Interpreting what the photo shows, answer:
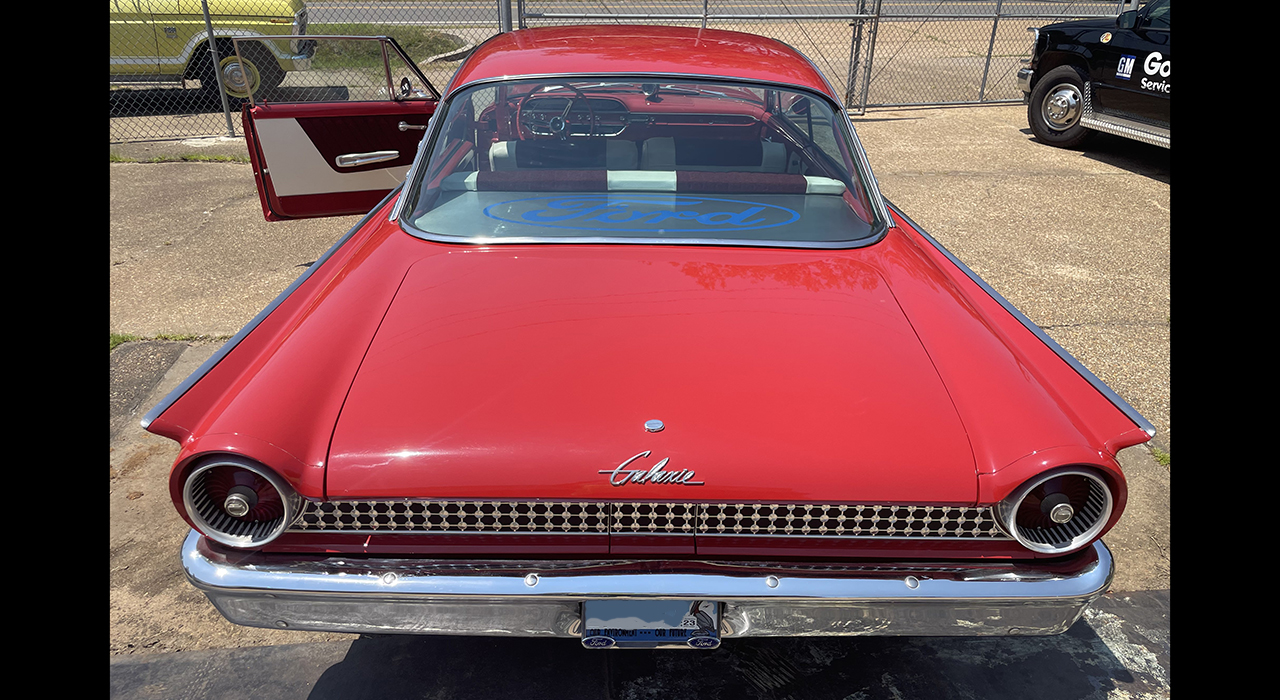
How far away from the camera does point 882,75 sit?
12148 millimetres

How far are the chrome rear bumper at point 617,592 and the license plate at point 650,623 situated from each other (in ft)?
0.10

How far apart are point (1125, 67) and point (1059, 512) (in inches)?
279

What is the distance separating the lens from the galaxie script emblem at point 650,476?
5.76ft

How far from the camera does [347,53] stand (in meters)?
11.8

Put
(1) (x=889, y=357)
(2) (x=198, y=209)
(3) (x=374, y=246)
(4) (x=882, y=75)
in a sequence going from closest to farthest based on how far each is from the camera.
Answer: (1) (x=889, y=357) < (3) (x=374, y=246) < (2) (x=198, y=209) < (4) (x=882, y=75)

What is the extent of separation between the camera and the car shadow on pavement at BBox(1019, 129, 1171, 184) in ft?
25.0

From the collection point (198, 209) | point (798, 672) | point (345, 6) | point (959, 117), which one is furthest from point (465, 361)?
point (345, 6)

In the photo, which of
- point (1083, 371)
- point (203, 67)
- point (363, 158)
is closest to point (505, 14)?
point (203, 67)

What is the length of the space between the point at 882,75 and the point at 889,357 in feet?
37.0

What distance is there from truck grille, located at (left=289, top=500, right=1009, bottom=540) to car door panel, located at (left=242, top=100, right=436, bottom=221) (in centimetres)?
317

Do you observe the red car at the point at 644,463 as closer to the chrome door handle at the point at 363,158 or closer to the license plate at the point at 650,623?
the license plate at the point at 650,623

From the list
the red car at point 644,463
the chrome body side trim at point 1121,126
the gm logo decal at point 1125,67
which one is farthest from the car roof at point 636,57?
the gm logo decal at point 1125,67

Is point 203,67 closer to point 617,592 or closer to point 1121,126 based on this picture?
point 1121,126
